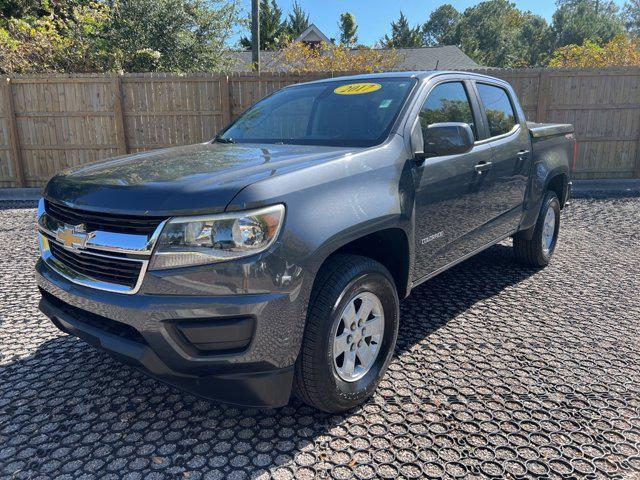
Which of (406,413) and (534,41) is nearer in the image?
(406,413)

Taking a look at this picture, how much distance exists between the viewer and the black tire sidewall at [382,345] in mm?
2355

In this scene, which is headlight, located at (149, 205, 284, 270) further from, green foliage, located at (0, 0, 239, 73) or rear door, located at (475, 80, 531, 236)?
green foliage, located at (0, 0, 239, 73)

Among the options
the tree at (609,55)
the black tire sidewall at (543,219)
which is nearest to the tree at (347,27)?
the tree at (609,55)

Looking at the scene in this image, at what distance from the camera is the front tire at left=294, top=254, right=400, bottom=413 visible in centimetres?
232

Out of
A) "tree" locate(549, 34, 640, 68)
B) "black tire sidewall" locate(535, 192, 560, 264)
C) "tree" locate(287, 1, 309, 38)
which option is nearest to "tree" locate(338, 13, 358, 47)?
"tree" locate(287, 1, 309, 38)

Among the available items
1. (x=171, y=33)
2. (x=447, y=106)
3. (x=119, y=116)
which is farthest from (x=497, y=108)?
(x=171, y=33)

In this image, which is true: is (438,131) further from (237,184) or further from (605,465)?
(605,465)

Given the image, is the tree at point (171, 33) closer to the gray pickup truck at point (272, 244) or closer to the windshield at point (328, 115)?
the windshield at point (328, 115)

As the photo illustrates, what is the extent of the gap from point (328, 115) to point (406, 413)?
2.02 m

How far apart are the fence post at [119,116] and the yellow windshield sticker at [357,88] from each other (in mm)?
7204

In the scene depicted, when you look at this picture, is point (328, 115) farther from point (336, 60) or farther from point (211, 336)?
point (336, 60)

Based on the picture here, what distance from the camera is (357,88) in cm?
357

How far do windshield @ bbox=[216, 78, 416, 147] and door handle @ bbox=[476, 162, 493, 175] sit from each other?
0.79 m

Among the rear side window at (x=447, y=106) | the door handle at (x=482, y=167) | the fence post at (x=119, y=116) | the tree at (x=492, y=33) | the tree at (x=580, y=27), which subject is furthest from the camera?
the tree at (x=492, y=33)
